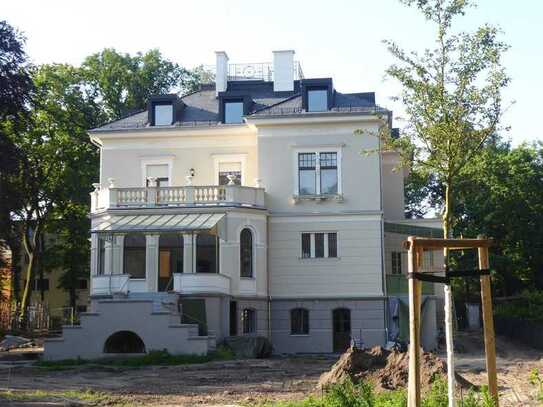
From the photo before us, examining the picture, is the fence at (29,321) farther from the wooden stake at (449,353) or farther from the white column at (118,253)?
the wooden stake at (449,353)

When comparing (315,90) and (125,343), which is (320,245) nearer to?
(315,90)

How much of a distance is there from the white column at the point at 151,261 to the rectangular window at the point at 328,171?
24.6 feet

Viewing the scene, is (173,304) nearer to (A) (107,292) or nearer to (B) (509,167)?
(A) (107,292)

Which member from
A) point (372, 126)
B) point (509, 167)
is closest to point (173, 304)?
point (372, 126)

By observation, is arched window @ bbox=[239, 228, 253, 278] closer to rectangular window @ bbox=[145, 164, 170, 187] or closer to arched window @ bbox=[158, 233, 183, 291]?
arched window @ bbox=[158, 233, 183, 291]

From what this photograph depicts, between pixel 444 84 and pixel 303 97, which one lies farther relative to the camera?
pixel 303 97

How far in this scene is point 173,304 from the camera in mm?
30609

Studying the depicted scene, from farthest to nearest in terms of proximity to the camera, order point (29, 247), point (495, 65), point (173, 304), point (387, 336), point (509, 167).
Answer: point (509, 167)
point (29, 247)
point (387, 336)
point (173, 304)
point (495, 65)

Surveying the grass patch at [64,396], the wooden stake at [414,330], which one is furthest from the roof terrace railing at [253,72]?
the wooden stake at [414,330]

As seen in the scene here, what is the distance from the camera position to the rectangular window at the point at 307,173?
34.7 m

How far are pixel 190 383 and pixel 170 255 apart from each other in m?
14.1

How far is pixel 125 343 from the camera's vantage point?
102 ft

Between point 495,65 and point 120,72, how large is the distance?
35581 millimetres

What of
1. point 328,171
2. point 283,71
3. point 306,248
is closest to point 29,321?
point 306,248
